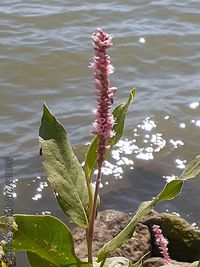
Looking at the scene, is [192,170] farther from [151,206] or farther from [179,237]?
[179,237]

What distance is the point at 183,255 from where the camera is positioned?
15.4ft

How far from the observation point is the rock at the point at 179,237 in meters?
4.67

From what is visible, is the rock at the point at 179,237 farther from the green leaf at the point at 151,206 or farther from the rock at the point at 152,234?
the green leaf at the point at 151,206

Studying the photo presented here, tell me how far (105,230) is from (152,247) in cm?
37

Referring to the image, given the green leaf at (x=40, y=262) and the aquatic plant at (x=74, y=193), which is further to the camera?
the green leaf at (x=40, y=262)

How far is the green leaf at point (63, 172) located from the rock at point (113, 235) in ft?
5.41

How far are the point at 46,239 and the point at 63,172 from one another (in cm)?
31

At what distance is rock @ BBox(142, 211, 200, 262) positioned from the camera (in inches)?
184

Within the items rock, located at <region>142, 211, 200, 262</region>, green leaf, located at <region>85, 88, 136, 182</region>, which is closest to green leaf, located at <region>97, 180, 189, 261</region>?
green leaf, located at <region>85, 88, 136, 182</region>

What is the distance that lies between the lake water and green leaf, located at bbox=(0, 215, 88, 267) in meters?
3.39

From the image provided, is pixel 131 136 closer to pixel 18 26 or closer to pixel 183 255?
pixel 183 255

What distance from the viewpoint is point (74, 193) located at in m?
2.48

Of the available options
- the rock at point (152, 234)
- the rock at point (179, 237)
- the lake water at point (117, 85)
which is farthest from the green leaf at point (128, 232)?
the lake water at point (117, 85)

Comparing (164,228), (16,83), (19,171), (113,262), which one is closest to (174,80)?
(16,83)
